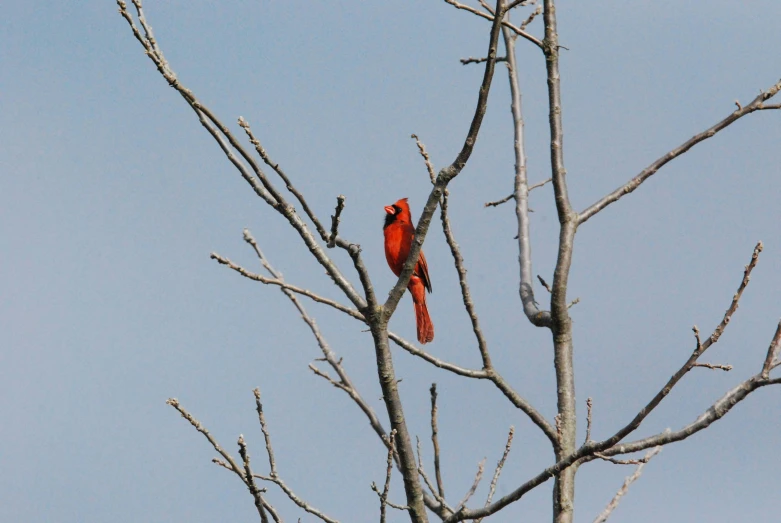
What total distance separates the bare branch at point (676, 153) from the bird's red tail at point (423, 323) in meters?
3.71

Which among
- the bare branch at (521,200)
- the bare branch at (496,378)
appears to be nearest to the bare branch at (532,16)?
the bare branch at (521,200)

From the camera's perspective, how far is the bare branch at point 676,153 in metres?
4.51

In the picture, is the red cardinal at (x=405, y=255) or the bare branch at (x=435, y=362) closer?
the bare branch at (x=435, y=362)

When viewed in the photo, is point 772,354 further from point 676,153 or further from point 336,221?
point 676,153

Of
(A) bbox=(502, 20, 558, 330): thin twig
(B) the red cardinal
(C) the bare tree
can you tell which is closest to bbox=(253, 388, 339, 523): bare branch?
(C) the bare tree

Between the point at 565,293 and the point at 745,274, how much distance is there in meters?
1.38

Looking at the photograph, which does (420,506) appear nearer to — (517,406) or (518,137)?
(517,406)

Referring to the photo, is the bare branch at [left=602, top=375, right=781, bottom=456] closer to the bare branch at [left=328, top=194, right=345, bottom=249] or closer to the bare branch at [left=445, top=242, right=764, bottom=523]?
the bare branch at [left=445, top=242, right=764, bottom=523]

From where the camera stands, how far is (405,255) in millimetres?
8656

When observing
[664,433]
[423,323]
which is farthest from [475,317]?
[423,323]

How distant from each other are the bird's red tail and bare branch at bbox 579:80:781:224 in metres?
3.71

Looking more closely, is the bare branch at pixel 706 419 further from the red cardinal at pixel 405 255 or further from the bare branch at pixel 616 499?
the red cardinal at pixel 405 255

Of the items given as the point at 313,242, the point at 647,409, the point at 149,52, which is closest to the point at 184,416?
the point at 313,242

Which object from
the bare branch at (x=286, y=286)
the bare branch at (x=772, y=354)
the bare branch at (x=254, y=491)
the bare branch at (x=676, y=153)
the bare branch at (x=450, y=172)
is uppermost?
the bare branch at (x=676, y=153)
